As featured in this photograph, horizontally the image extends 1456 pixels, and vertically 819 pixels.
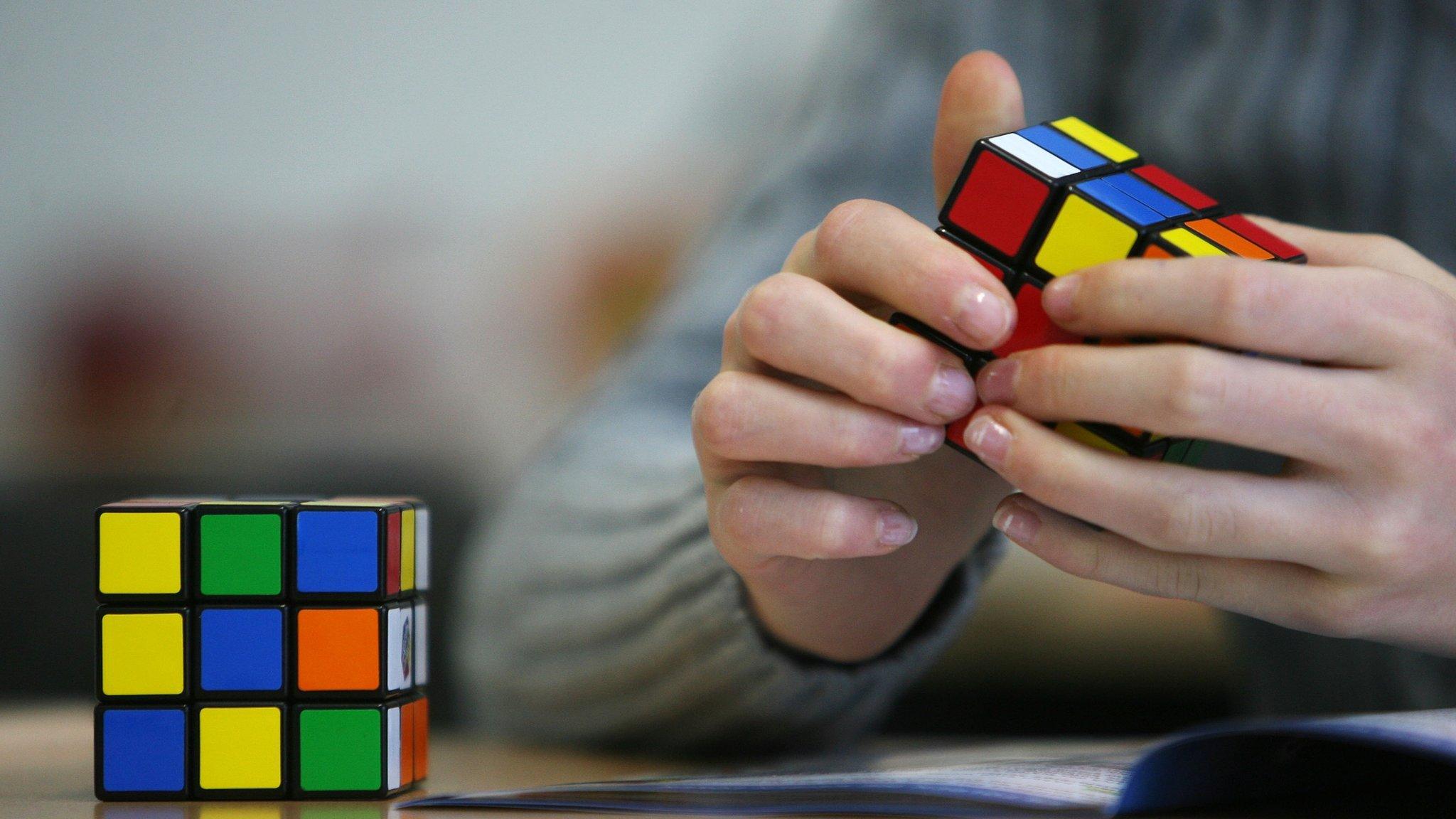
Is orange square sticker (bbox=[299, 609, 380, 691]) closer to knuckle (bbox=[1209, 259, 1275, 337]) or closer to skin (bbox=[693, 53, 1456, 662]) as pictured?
skin (bbox=[693, 53, 1456, 662])

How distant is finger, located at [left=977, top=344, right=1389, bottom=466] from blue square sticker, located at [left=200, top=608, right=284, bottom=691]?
0.38 metres

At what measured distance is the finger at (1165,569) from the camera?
1.52 ft

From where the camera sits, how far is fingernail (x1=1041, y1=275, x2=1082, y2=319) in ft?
1.37

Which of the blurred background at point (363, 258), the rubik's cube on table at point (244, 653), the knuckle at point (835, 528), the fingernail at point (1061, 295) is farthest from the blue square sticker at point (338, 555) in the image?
the blurred background at point (363, 258)

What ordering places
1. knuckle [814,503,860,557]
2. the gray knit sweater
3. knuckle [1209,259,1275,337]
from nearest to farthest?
knuckle [1209,259,1275,337] < knuckle [814,503,860,557] < the gray knit sweater

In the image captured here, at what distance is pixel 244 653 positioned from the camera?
0.51 meters

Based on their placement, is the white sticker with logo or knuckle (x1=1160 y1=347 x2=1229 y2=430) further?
the white sticker with logo

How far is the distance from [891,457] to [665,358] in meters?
0.57

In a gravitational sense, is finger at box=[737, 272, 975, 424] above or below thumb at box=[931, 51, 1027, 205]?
below

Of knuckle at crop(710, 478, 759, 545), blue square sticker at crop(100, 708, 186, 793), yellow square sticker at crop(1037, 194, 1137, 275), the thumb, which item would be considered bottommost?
blue square sticker at crop(100, 708, 186, 793)

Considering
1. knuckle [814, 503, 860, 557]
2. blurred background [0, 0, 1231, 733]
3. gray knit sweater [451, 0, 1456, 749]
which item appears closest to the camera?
knuckle [814, 503, 860, 557]

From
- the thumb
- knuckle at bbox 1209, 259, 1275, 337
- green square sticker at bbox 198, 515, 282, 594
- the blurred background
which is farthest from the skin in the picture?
the blurred background

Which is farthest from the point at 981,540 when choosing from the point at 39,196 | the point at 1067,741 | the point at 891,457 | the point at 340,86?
the point at 39,196

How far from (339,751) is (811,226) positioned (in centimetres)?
71
